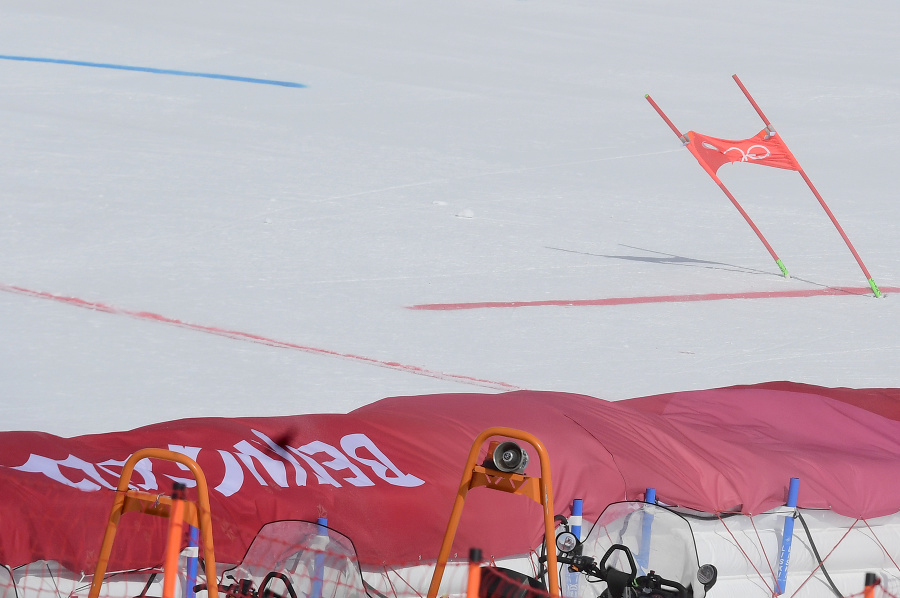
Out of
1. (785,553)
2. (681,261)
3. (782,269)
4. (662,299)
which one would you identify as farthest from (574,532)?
(681,261)

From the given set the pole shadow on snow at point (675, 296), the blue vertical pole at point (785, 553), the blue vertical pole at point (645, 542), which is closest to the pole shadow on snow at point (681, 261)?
the pole shadow on snow at point (675, 296)

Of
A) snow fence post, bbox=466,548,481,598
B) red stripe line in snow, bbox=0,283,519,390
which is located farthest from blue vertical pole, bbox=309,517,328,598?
red stripe line in snow, bbox=0,283,519,390

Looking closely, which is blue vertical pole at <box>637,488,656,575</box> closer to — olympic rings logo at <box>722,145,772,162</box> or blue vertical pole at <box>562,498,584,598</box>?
blue vertical pole at <box>562,498,584,598</box>

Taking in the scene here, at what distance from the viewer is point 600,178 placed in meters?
13.7

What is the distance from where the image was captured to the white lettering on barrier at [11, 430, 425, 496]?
4.12 m

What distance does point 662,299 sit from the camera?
9.55 m

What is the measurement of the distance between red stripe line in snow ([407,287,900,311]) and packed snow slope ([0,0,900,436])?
114 mm

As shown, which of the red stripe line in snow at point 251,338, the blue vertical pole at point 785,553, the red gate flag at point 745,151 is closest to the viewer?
the blue vertical pole at point 785,553

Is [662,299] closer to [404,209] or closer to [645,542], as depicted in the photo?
[404,209]

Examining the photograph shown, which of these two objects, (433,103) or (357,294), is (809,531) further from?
(433,103)

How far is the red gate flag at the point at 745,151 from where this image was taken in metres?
9.99

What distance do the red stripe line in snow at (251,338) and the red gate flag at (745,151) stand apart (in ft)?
11.7

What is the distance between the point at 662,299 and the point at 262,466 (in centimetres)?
562

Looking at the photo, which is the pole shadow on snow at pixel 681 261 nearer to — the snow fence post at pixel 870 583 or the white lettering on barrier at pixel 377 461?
the white lettering on barrier at pixel 377 461
